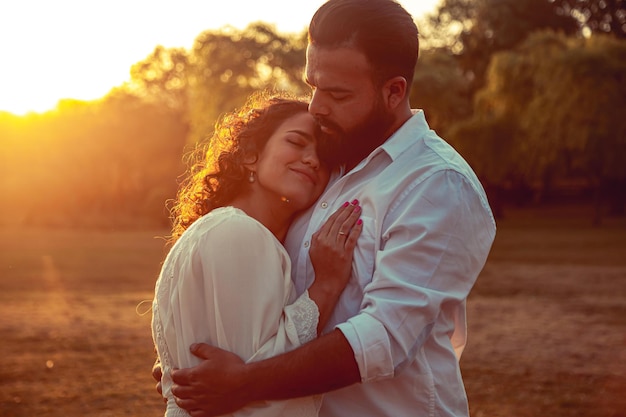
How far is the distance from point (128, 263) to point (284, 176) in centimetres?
1798

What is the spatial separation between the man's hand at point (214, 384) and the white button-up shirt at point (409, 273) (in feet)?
1.03

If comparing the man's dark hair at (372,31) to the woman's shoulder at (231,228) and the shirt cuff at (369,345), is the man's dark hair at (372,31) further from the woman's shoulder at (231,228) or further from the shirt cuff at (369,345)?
the shirt cuff at (369,345)

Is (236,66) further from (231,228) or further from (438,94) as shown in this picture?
(231,228)

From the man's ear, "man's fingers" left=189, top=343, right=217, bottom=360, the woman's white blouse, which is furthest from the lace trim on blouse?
the man's ear

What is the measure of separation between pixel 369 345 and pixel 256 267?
385mm

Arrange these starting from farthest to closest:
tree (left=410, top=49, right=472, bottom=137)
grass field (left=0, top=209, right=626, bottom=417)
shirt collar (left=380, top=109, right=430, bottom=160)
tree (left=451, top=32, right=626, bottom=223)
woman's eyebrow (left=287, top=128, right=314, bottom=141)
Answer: tree (left=410, top=49, right=472, bottom=137) < tree (left=451, top=32, right=626, bottom=223) < grass field (left=0, top=209, right=626, bottom=417) < woman's eyebrow (left=287, top=128, right=314, bottom=141) < shirt collar (left=380, top=109, right=430, bottom=160)

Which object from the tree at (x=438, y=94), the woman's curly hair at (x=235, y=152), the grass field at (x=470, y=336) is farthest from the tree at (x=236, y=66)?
the woman's curly hair at (x=235, y=152)

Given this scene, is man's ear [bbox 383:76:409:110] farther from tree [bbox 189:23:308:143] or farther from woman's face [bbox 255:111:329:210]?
tree [bbox 189:23:308:143]

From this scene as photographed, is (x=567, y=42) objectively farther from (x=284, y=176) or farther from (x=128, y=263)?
(x=284, y=176)

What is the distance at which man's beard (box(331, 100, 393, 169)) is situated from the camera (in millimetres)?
2693

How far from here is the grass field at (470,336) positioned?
7469mm

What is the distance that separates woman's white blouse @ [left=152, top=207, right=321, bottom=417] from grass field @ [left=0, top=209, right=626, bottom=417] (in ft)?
8.84

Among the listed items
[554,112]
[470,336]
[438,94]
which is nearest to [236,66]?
[438,94]

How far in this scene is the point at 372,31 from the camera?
102 inches
